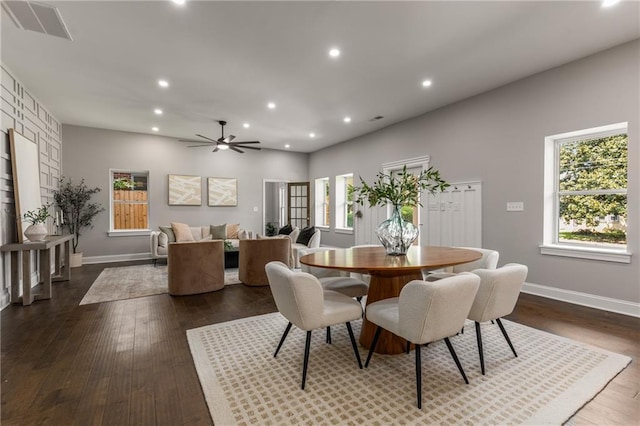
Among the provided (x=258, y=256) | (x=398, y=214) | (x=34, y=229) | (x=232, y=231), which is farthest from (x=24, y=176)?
(x=398, y=214)

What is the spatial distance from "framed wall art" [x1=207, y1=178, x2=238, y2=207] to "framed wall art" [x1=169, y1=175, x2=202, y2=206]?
0.27 metres

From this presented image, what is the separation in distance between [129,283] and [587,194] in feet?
20.9

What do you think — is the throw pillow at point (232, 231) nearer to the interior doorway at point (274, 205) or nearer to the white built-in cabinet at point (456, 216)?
the interior doorway at point (274, 205)

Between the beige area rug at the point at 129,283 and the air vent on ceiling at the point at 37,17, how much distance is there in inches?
116

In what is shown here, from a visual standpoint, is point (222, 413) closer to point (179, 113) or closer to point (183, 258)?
point (183, 258)

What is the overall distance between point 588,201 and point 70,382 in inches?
208

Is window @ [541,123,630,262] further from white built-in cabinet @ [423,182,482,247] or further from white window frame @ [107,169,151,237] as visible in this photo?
white window frame @ [107,169,151,237]

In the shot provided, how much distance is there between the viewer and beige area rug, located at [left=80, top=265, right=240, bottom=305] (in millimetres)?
3894

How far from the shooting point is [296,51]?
3273 millimetres

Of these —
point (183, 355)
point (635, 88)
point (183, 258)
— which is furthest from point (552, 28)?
point (183, 258)

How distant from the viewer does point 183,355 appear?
2.31m

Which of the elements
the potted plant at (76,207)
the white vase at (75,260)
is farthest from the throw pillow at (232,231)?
the white vase at (75,260)

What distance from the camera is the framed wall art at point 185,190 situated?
7.09 m

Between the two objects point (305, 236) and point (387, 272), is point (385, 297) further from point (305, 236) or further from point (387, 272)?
point (305, 236)
